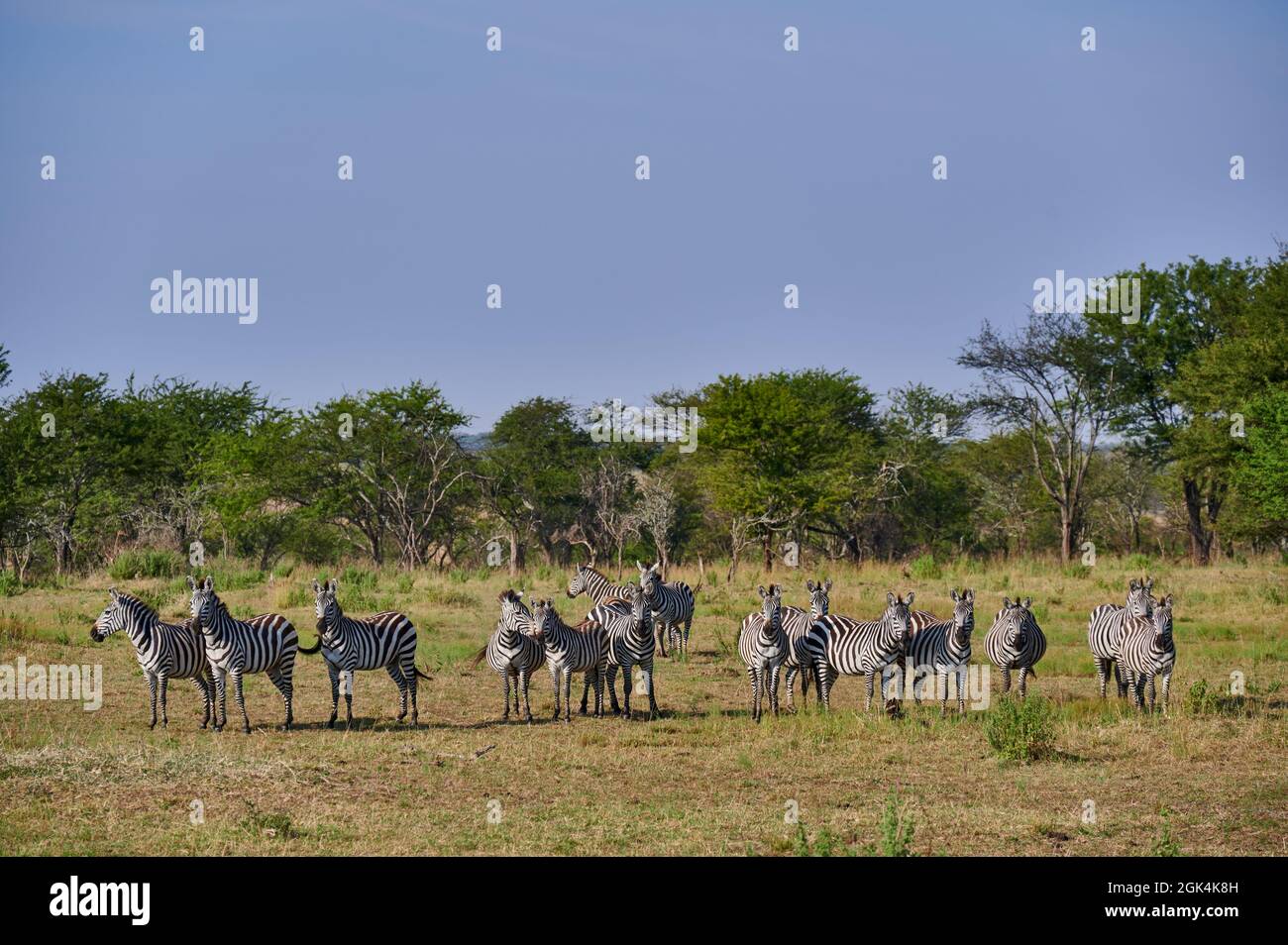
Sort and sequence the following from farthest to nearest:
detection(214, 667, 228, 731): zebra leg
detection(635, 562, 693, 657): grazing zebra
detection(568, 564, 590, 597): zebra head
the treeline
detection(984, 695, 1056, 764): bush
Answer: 1. the treeline
2. detection(568, 564, 590, 597): zebra head
3. detection(635, 562, 693, 657): grazing zebra
4. detection(214, 667, 228, 731): zebra leg
5. detection(984, 695, 1056, 764): bush

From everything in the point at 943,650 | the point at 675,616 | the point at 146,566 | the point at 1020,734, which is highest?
the point at 146,566

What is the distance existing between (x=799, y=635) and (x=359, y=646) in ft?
17.8

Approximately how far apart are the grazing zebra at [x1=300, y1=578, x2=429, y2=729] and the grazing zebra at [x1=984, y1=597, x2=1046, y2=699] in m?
7.42

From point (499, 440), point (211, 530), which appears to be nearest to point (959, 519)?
point (499, 440)

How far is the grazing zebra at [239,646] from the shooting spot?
48.5 feet

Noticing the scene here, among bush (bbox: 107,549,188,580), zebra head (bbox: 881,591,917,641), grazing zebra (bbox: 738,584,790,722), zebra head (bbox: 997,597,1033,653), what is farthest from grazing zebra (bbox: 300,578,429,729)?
bush (bbox: 107,549,188,580)

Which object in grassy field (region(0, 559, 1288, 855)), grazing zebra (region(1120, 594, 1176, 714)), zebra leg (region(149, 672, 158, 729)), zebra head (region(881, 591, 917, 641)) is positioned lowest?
grassy field (region(0, 559, 1288, 855))

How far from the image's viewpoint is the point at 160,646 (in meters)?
14.8

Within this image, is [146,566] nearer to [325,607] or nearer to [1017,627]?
[325,607]

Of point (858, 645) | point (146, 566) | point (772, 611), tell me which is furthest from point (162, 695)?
point (146, 566)

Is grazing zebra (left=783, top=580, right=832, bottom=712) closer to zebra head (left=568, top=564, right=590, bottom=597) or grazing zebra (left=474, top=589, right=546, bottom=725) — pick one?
grazing zebra (left=474, top=589, right=546, bottom=725)

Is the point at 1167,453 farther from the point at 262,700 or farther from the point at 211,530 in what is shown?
the point at 262,700

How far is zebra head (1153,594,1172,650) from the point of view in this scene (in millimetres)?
15266
